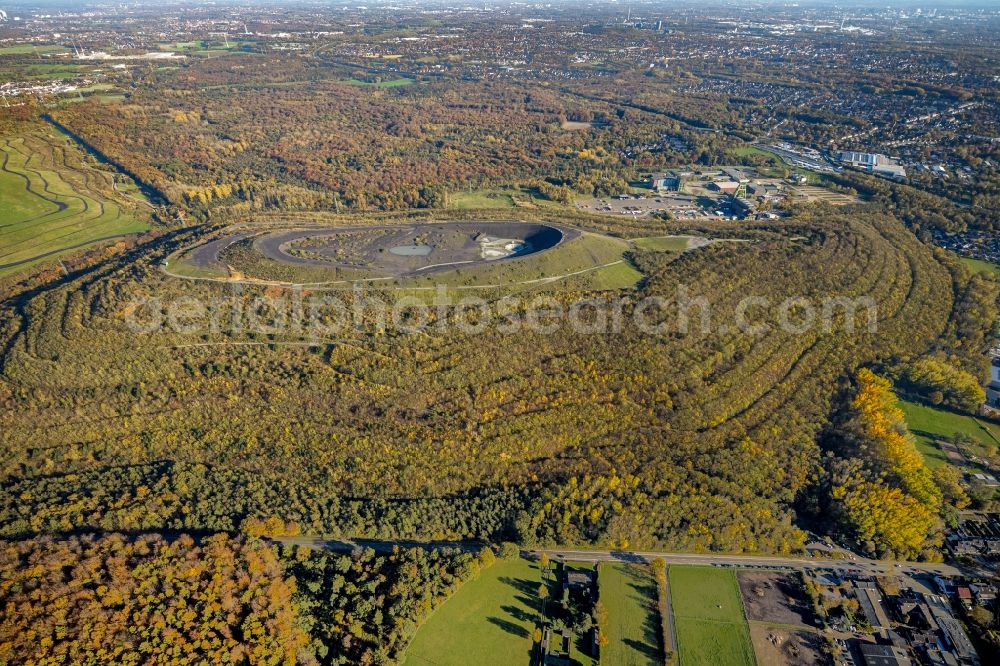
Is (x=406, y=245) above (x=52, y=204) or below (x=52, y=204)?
below

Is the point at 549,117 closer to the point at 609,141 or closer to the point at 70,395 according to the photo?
the point at 609,141

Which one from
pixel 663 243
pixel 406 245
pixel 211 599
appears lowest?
pixel 211 599

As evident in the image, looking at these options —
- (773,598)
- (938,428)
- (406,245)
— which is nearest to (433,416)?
(773,598)

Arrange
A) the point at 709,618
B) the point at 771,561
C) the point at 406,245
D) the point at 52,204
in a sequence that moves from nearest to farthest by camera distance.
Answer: the point at 709,618 < the point at 771,561 < the point at 406,245 < the point at 52,204

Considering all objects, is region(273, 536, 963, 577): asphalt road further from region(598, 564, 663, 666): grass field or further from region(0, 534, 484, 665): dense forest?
region(0, 534, 484, 665): dense forest

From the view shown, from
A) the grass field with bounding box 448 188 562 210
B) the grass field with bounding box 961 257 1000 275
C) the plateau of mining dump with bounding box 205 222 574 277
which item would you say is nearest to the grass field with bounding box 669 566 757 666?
the plateau of mining dump with bounding box 205 222 574 277

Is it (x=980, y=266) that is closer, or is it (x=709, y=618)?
(x=709, y=618)

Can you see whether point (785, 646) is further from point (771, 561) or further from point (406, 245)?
point (406, 245)

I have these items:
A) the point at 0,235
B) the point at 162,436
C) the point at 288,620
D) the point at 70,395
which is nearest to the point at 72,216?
the point at 0,235
